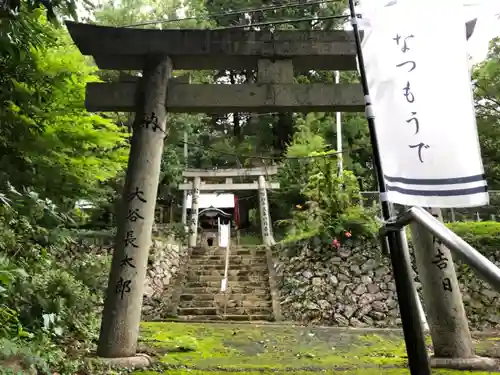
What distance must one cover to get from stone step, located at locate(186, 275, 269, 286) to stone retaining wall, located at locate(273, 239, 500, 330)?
520mm

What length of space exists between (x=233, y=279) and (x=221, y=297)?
1.19 meters

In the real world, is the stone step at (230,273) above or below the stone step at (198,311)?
above

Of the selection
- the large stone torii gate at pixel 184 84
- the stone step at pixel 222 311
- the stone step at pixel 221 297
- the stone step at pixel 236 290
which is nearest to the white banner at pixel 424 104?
the large stone torii gate at pixel 184 84

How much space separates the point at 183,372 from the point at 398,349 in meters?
3.43

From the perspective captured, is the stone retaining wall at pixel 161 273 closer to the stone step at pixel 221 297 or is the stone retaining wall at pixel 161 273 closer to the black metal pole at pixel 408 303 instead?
the stone step at pixel 221 297

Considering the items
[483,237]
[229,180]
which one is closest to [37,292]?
[483,237]

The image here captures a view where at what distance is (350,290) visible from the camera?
10156 millimetres

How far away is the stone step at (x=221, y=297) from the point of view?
10.4 meters

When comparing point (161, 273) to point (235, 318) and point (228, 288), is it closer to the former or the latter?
point (228, 288)

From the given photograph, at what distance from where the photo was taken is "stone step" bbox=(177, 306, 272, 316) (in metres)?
9.80

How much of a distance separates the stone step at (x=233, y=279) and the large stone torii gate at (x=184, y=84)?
22.6 ft

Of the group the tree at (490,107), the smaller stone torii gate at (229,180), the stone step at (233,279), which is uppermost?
the tree at (490,107)

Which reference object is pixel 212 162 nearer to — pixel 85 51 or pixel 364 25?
pixel 85 51

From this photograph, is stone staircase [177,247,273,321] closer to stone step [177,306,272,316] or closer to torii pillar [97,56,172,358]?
stone step [177,306,272,316]
